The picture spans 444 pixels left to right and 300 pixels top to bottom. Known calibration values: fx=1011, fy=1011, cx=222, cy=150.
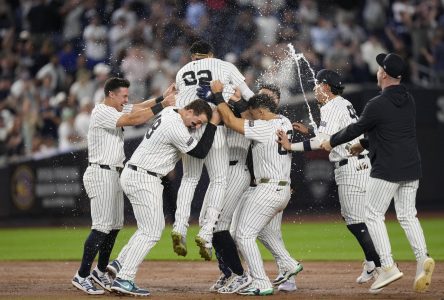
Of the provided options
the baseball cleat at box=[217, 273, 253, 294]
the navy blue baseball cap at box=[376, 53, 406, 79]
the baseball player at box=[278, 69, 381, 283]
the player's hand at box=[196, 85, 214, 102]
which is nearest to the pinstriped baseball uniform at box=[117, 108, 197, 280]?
the player's hand at box=[196, 85, 214, 102]

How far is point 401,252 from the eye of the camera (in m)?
14.6

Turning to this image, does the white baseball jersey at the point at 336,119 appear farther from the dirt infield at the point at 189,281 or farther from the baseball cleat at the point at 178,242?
the baseball cleat at the point at 178,242

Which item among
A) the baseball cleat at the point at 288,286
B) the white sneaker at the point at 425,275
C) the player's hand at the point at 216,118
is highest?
the player's hand at the point at 216,118

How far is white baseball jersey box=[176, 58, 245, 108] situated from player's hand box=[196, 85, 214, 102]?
43 mm

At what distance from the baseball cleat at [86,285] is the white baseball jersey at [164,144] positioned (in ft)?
4.69

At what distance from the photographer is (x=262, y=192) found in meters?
10.2

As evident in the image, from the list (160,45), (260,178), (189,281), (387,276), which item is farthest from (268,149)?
(160,45)

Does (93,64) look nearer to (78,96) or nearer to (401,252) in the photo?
(78,96)

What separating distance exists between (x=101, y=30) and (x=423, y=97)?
22.3ft

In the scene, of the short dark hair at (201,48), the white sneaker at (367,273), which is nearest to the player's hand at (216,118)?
the short dark hair at (201,48)

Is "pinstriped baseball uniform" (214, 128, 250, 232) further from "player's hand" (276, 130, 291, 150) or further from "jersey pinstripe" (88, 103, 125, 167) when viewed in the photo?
"jersey pinstripe" (88, 103, 125, 167)

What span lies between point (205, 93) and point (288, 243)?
19.0 ft

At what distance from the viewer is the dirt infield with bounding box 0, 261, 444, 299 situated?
1018cm

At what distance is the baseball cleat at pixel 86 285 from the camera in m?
10.5
